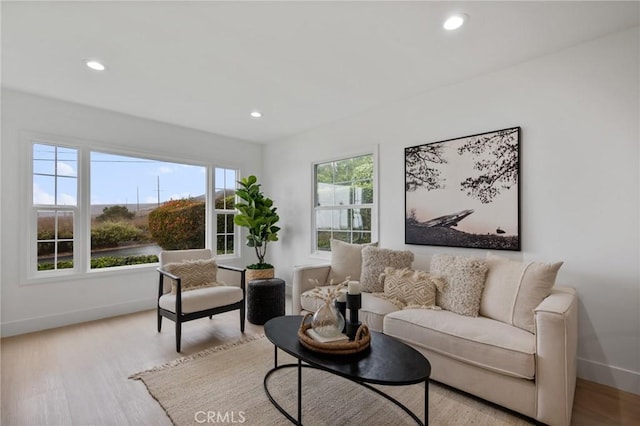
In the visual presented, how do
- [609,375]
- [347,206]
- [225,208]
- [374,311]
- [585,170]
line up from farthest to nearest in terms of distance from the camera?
[225,208] → [347,206] → [374,311] → [585,170] → [609,375]

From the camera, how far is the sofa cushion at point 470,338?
1.81 meters

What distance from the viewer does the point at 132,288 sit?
4031 millimetres

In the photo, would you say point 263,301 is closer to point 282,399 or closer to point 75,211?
point 282,399

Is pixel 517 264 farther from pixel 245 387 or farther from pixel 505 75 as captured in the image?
pixel 245 387

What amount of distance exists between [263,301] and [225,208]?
2106 millimetres

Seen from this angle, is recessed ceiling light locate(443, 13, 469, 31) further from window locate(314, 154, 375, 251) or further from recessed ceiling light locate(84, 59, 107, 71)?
recessed ceiling light locate(84, 59, 107, 71)

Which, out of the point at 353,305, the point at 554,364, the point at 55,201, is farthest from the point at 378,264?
the point at 55,201

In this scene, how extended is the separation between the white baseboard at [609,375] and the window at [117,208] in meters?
4.53

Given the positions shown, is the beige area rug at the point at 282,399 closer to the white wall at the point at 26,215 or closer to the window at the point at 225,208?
the white wall at the point at 26,215

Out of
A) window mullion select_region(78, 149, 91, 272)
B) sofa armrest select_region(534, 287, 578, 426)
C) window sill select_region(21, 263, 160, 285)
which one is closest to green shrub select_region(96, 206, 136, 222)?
window mullion select_region(78, 149, 91, 272)

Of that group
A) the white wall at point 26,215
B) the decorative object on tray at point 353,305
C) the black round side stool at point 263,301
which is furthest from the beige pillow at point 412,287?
the white wall at point 26,215

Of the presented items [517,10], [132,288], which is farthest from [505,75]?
[132,288]

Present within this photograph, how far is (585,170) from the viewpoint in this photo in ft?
7.77

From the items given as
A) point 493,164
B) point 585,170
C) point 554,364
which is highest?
point 493,164
